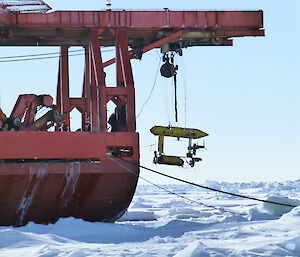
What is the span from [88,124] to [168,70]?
325 cm

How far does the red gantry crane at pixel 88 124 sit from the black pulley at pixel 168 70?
477 millimetres

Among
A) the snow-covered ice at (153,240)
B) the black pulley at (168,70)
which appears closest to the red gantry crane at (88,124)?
the black pulley at (168,70)

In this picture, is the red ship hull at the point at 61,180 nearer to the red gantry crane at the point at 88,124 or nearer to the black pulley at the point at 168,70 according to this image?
the red gantry crane at the point at 88,124

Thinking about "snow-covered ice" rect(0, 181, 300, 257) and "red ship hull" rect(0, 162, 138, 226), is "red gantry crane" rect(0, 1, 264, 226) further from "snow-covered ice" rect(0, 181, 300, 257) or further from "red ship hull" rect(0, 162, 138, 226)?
"snow-covered ice" rect(0, 181, 300, 257)

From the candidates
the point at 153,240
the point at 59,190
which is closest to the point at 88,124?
the point at 59,190

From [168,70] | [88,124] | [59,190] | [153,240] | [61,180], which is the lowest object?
[153,240]

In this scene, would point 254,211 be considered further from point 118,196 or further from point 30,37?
point 30,37

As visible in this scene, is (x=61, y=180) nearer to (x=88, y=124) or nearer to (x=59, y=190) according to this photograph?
(x=59, y=190)

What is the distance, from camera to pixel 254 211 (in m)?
22.1

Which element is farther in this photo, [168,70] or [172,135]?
[168,70]

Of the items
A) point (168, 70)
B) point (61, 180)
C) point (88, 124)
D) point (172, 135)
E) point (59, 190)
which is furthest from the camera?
point (88, 124)

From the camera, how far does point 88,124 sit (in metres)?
21.5

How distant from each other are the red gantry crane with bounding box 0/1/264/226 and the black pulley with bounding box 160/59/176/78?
48 centimetres

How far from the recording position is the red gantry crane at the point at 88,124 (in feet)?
55.7
